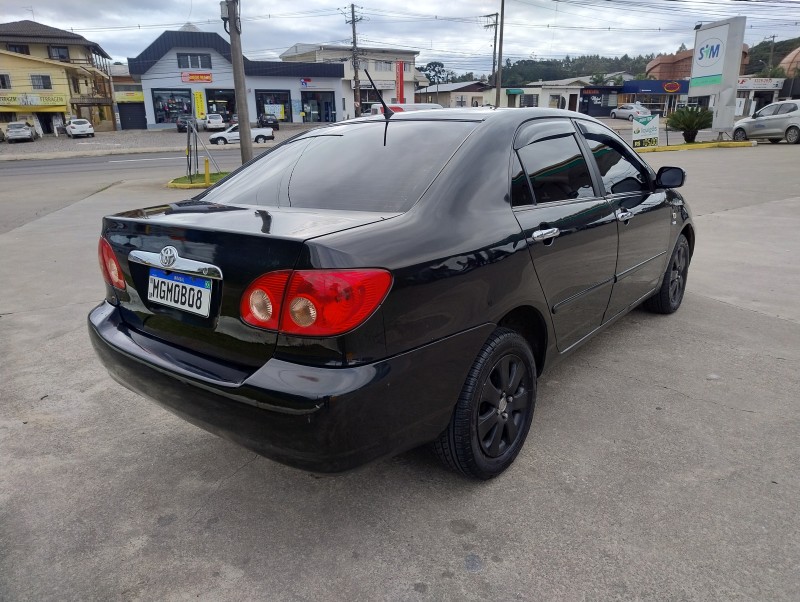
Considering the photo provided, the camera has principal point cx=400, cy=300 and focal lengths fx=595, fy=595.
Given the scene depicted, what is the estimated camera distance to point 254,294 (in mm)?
2084

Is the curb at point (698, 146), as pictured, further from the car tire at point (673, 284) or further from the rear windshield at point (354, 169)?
the rear windshield at point (354, 169)

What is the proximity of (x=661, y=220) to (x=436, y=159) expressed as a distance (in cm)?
232

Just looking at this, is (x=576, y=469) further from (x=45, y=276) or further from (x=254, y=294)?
(x=45, y=276)

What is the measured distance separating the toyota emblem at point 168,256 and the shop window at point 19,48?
224 ft

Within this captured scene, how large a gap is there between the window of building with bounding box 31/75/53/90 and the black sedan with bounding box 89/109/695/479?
6098cm

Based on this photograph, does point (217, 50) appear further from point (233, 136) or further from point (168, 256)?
point (168, 256)

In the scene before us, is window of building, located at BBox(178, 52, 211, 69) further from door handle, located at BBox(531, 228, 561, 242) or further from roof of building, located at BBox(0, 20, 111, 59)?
door handle, located at BBox(531, 228, 561, 242)

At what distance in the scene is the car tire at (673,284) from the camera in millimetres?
4645

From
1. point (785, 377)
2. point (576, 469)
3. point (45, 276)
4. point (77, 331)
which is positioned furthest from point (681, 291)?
point (45, 276)

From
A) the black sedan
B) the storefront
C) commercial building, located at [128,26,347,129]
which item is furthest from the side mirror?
the storefront

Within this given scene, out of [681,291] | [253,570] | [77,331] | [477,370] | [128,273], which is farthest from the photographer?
[681,291]

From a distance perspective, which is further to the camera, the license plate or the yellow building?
the yellow building

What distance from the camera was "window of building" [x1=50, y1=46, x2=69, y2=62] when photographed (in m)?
58.1

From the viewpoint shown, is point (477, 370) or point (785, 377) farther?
point (785, 377)
